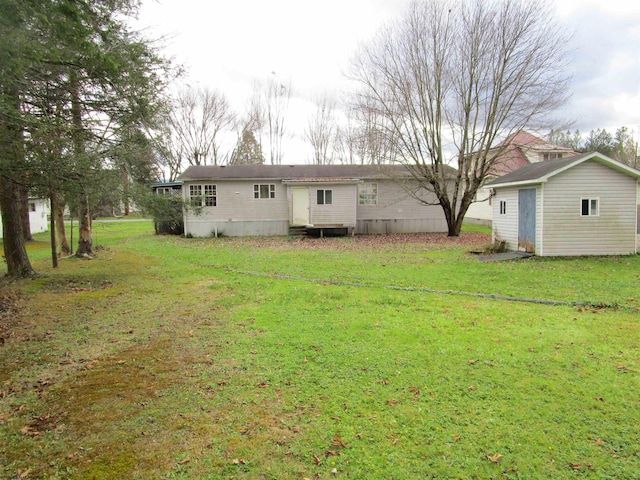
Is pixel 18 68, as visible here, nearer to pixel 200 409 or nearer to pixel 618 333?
pixel 200 409

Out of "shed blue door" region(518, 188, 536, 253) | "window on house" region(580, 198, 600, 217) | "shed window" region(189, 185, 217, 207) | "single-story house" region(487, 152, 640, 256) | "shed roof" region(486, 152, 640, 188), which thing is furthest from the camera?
"shed window" region(189, 185, 217, 207)

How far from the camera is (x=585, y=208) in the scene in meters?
12.8

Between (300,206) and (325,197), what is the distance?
1403mm

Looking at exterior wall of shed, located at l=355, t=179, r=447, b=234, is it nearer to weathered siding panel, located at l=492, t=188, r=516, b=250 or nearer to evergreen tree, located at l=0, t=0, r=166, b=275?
weathered siding panel, located at l=492, t=188, r=516, b=250

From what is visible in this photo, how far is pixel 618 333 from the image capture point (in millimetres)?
5582

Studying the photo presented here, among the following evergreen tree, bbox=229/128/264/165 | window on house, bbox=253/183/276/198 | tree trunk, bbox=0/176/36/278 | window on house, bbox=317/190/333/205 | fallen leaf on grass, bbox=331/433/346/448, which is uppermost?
evergreen tree, bbox=229/128/264/165

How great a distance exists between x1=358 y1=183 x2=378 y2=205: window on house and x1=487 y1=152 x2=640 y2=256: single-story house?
398 inches

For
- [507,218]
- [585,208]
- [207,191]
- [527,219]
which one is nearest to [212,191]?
[207,191]

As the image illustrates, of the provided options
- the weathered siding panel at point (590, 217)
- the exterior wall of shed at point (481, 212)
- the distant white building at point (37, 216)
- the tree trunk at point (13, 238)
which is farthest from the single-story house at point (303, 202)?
the distant white building at point (37, 216)

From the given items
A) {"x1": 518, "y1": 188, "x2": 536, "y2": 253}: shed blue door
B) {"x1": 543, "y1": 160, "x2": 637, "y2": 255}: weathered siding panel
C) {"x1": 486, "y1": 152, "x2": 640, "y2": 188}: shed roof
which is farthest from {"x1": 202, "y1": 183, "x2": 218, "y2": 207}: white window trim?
{"x1": 543, "y1": 160, "x2": 637, "y2": 255}: weathered siding panel

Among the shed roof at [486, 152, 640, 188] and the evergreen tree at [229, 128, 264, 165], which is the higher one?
the evergreen tree at [229, 128, 264, 165]

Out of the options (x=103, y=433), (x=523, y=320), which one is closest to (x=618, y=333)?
(x=523, y=320)

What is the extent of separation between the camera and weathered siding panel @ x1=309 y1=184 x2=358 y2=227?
20547mm

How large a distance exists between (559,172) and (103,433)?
1353 centimetres
